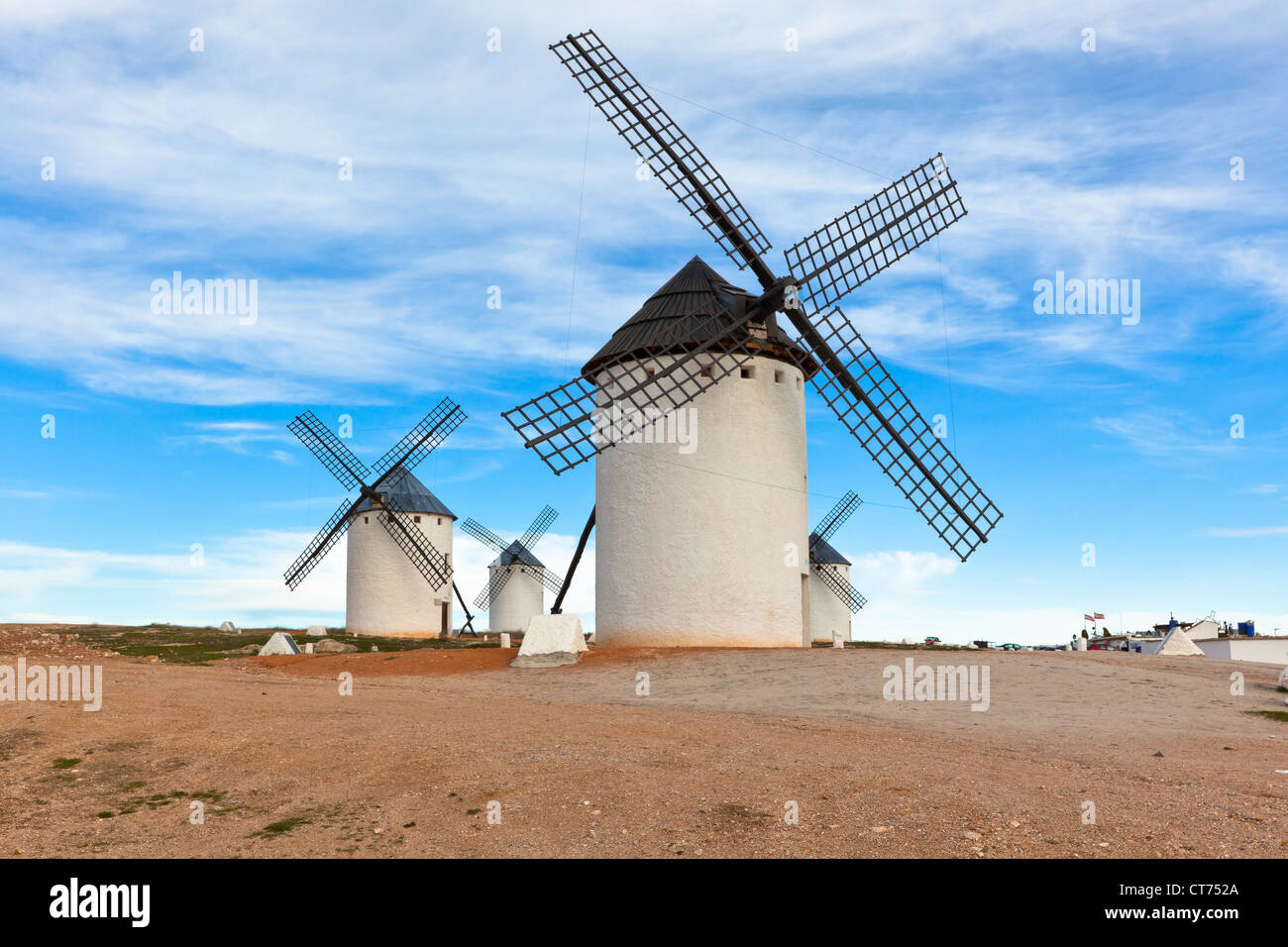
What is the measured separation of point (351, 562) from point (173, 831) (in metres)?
37.5

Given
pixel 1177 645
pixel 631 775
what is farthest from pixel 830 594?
pixel 631 775

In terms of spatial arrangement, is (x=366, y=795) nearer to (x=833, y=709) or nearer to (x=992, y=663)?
(x=833, y=709)

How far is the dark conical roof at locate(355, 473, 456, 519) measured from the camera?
146 ft

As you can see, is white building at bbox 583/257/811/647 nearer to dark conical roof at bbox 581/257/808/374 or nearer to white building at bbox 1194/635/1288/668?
dark conical roof at bbox 581/257/808/374

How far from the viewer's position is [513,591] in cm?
5600

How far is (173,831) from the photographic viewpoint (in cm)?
802

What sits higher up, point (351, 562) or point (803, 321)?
point (803, 321)

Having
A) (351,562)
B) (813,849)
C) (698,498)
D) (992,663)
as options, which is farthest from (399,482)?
(813,849)

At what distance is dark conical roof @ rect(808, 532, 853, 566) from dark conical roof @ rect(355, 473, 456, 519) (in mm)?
18931

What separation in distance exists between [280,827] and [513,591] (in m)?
48.4

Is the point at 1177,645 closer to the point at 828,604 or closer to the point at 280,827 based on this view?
the point at 828,604

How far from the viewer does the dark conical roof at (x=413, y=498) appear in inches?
1756

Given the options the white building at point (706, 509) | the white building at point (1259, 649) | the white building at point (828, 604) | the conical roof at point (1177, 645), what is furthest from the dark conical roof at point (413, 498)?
the white building at point (1259, 649)

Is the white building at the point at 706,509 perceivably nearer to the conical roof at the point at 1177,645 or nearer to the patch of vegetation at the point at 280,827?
the conical roof at the point at 1177,645
